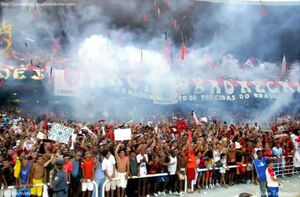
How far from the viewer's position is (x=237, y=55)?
30234 millimetres

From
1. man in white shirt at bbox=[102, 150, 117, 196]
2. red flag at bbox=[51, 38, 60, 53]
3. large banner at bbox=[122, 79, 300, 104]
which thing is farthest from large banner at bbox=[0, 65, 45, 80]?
man in white shirt at bbox=[102, 150, 117, 196]

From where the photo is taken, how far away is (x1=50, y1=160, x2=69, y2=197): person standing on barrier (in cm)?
675

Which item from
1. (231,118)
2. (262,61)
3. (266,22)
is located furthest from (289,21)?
(231,118)

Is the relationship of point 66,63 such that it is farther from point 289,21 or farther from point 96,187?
point 289,21

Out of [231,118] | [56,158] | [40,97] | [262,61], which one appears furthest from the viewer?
[262,61]

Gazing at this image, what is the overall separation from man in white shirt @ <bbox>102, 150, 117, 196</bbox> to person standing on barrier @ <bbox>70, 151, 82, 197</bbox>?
0.49 metres

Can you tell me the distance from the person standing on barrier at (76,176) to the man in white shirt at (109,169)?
0.49 m

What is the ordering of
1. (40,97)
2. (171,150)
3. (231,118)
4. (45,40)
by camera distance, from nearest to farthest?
(171,150) < (40,97) < (231,118) < (45,40)

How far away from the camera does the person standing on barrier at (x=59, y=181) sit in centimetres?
675

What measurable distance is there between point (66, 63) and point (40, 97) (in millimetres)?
2136

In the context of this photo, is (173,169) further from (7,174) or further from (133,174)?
(7,174)

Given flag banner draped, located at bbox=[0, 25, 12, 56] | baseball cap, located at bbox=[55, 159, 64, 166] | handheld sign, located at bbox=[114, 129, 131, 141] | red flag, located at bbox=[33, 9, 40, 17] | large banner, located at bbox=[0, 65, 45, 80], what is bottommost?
baseball cap, located at bbox=[55, 159, 64, 166]

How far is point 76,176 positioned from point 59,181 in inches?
19.0

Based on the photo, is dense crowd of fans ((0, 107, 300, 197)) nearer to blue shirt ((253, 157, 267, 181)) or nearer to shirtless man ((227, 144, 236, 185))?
shirtless man ((227, 144, 236, 185))
